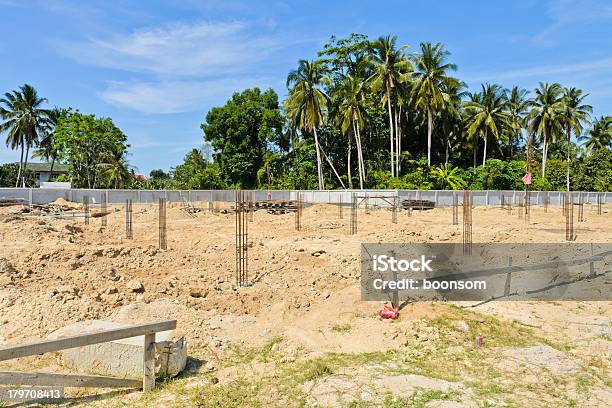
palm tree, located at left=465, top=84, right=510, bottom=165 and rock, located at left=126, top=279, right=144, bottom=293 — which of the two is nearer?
rock, located at left=126, top=279, right=144, bottom=293

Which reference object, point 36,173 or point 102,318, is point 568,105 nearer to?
point 102,318

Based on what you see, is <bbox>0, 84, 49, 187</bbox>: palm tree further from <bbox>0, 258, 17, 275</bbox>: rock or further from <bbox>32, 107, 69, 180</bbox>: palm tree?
<bbox>0, 258, 17, 275</bbox>: rock

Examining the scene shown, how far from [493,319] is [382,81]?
101ft

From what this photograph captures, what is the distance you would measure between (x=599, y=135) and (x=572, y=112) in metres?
11.4

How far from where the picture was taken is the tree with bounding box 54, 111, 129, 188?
37438 mm

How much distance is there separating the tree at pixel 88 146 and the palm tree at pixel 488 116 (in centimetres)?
3139

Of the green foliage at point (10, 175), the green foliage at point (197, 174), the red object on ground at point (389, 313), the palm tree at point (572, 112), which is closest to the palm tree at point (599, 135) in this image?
the palm tree at point (572, 112)

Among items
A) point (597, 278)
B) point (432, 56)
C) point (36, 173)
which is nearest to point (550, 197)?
point (432, 56)

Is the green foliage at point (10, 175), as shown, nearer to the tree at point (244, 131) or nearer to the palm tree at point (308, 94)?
the tree at point (244, 131)

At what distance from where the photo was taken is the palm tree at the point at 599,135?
5112 cm

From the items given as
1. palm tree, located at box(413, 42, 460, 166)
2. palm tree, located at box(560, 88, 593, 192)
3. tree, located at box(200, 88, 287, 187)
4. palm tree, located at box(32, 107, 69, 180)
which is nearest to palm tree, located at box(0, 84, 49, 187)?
palm tree, located at box(32, 107, 69, 180)

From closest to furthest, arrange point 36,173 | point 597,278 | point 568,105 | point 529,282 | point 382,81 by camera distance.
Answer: point 529,282 → point 597,278 → point 382,81 → point 568,105 → point 36,173

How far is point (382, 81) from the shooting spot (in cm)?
3553

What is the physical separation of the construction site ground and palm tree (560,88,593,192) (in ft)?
129
